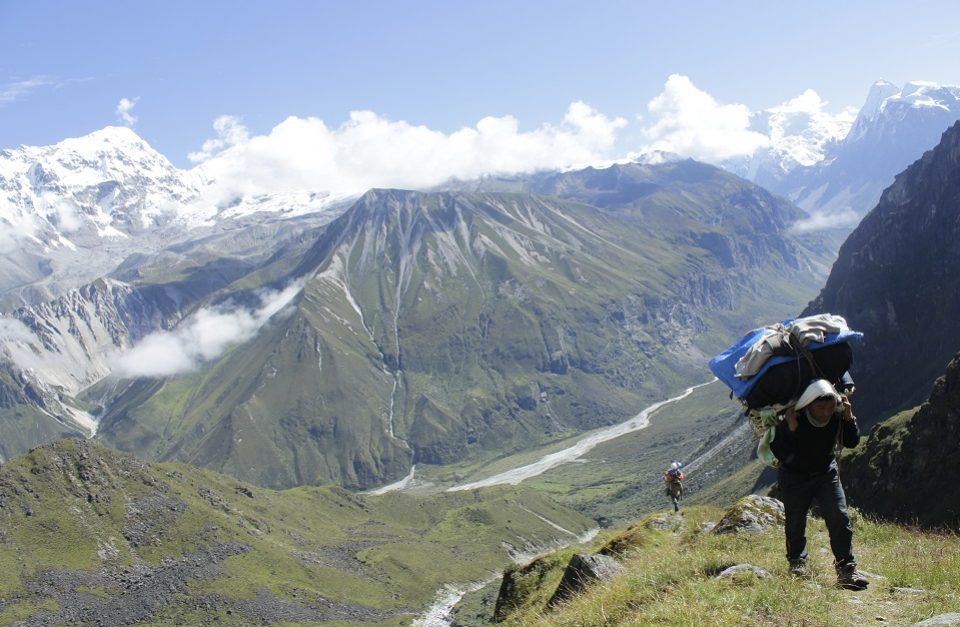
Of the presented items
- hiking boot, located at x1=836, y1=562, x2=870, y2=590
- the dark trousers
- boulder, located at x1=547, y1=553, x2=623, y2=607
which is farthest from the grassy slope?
boulder, located at x1=547, y1=553, x2=623, y2=607

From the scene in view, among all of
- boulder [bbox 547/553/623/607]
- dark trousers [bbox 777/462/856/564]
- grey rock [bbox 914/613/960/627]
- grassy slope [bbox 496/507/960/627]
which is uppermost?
dark trousers [bbox 777/462/856/564]

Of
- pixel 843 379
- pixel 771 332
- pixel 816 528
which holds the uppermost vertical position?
pixel 771 332

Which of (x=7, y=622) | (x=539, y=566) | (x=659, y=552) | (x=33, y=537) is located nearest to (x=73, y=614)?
(x=7, y=622)

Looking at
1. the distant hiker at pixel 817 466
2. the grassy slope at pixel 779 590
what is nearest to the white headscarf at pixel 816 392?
the distant hiker at pixel 817 466

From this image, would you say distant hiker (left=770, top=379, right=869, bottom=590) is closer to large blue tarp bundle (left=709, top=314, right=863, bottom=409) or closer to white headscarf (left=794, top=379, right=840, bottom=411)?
white headscarf (left=794, top=379, right=840, bottom=411)

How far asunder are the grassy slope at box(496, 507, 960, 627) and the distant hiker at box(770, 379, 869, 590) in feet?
1.55

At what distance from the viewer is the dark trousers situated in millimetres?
14906

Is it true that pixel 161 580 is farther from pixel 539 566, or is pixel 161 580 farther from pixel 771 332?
pixel 771 332

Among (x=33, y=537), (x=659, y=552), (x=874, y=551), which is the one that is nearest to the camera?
(x=874, y=551)

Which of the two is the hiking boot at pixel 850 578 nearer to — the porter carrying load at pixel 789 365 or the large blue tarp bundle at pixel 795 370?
the porter carrying load at pixel 789 365

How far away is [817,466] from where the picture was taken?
1517 centimetres

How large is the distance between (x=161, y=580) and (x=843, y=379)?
220 metres

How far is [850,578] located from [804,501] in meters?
1.78

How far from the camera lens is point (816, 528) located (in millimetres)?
21969
